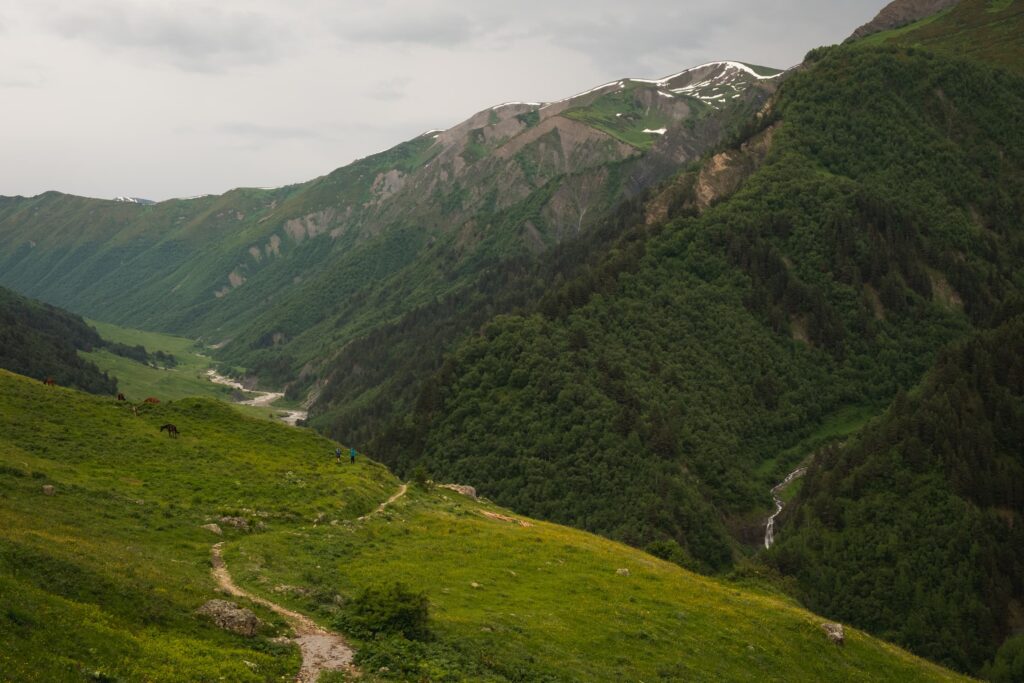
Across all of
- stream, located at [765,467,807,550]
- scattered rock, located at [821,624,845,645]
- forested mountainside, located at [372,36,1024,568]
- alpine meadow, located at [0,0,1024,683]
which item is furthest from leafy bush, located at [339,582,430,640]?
stream, located at [765,467,807,550]

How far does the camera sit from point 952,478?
371ft

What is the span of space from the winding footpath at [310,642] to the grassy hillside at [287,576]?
64 cm

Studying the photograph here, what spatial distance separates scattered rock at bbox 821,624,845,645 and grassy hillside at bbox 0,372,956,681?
78 centimetres

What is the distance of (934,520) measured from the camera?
109 m

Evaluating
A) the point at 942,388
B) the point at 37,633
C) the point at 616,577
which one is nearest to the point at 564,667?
the point at 616,577

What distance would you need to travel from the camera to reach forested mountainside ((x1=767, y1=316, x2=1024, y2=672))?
100062 millimetres

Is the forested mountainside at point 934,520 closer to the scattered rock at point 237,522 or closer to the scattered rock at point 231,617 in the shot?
the scattered rock at point 237,522

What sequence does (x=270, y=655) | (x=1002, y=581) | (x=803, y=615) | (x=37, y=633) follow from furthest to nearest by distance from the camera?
(x=1002, y=581) → (x=803, y=615) → (x=270, y=655) → (x=37, y=633)

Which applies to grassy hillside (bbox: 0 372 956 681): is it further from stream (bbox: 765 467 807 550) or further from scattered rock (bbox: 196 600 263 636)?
stream (bbox: 765 467 807 550)

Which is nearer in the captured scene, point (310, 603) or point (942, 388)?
point (310, 603)

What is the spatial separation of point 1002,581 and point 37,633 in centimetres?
11250

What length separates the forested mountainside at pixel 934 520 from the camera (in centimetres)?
10006

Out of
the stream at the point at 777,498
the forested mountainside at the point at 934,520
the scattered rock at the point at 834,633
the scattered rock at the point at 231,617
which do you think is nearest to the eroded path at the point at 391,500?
the scattered rock at the point at 231,617

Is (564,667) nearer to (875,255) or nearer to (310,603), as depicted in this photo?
(310,603)
